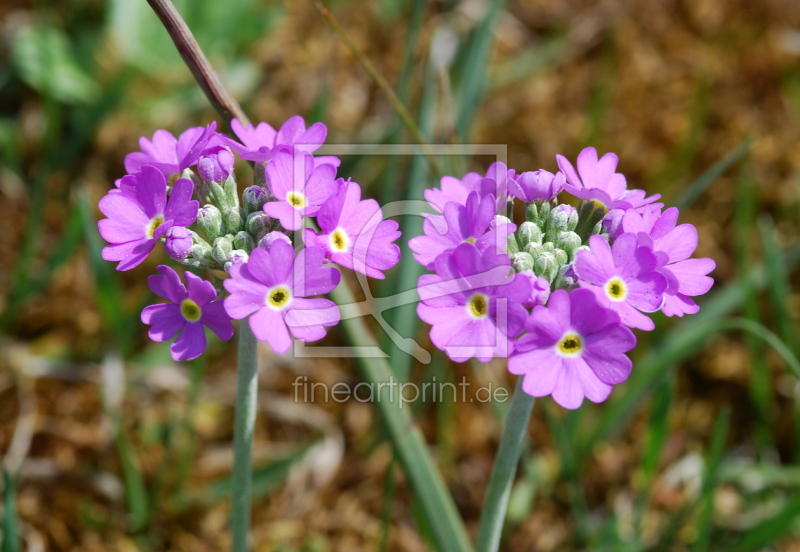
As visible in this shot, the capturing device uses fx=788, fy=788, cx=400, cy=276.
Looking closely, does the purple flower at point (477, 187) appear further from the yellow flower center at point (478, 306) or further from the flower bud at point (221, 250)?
the flower bud at point (221, 250)

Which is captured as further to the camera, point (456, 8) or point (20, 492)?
point (456, 8)

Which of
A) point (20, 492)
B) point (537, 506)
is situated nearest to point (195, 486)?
point (20, 492)

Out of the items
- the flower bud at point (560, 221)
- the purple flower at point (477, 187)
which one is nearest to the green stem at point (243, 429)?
the purple flower at point (477, 187)

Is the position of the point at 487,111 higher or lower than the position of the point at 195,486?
higher

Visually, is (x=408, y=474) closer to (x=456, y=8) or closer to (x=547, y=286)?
(x=547, y=286)

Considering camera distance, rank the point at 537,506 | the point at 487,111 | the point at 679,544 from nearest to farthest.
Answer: the point at 679,544, the point at 537,506, the point at 487,111

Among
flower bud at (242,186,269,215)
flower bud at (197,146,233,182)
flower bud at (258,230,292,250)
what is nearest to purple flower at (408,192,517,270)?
flower bud at (258,230,292,250)

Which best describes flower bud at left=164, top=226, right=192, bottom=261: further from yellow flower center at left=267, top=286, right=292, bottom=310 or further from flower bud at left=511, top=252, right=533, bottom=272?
flower bud at left=511, top=252, right=533, bottom=272
